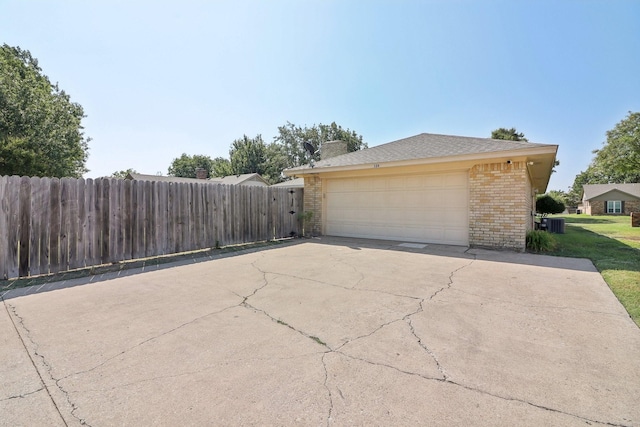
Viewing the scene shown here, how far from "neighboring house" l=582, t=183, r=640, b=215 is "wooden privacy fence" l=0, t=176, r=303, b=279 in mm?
44755

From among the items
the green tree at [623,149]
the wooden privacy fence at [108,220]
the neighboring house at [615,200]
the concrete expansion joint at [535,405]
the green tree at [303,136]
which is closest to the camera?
the concrete expansion joint at [535,405]

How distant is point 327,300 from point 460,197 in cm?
614

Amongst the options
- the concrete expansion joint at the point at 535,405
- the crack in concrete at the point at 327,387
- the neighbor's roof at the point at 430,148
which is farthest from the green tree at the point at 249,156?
the concrete expansion joint at the point at 535,405

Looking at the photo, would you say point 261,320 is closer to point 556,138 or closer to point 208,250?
point 208,250

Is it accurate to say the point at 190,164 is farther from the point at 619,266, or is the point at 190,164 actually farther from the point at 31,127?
the point at 619,266

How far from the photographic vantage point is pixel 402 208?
907 cm

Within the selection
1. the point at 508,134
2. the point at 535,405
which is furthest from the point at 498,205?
the point at 508,134

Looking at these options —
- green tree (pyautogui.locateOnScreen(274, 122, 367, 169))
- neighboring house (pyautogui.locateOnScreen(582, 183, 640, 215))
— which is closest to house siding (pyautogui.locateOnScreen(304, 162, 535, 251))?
green tree (pyautogui.locateOnScreen(274, 122, 367, 169))

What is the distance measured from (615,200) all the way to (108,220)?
1925 inches

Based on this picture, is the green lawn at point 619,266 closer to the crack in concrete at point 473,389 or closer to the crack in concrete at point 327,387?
the crack in concrete at point 473,389

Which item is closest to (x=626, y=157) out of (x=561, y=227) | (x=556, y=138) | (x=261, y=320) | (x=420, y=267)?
(x=556, y=138)

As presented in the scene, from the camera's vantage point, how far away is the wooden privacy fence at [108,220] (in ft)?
15.7

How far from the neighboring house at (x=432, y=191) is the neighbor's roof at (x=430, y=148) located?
24 millimetres

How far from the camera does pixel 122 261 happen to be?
20.1 feet
